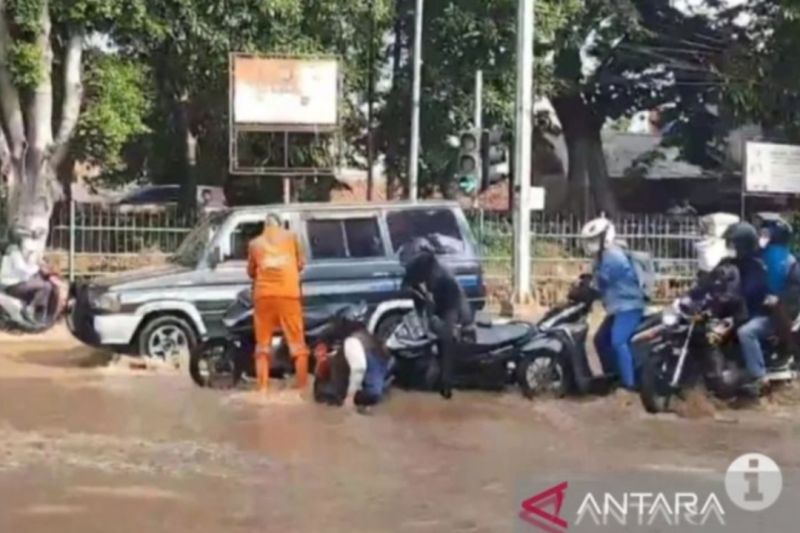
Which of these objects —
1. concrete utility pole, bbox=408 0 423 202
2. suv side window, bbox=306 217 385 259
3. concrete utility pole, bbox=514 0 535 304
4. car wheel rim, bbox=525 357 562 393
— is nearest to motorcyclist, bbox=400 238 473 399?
car wheel rim, bbox=525 357 562 393

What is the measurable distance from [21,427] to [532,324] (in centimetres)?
464

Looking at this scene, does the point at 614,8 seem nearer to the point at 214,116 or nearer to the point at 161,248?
the point at 214,116

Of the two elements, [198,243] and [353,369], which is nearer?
[353,369]

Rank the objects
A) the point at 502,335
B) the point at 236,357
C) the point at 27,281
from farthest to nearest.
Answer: the point at 27,281
the point at 236,357
the point at 502,335

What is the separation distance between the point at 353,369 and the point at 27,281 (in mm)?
7439

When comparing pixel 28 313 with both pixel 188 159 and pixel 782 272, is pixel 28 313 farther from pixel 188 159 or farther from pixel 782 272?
pixel 188 159

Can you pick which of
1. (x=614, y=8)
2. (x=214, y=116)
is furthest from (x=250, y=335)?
(x=614, y=8)

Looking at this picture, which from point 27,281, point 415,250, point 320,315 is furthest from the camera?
point 27,281

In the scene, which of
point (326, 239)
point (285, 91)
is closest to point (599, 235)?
point (326, 239)

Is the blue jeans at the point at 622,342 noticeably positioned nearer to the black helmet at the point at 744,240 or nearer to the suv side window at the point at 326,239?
the black helmet at the point at 744,240

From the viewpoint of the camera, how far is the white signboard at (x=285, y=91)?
2158cm

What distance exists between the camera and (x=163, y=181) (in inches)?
1232

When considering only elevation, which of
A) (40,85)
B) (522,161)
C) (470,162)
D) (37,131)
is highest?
(40,85)

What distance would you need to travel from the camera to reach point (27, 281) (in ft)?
59.2
